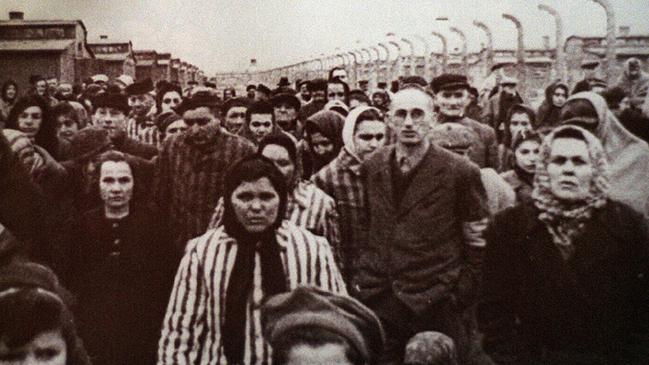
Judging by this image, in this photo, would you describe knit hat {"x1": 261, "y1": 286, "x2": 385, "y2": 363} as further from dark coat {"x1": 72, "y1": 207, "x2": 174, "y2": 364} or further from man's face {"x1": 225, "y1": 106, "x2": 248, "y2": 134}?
man's face {"x1": 225, "y1": 106, "x2": 248, "y2": 134}

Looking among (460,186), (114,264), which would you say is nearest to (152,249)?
(114,264)

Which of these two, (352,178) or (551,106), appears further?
(551,106)

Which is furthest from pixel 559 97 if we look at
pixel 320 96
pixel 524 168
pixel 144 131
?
pixel 144 131

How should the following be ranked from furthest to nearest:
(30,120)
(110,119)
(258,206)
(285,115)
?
(285,115)
(110,119)
(30,120)
(258,206)

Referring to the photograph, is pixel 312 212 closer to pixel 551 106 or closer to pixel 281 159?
pixel 281 159

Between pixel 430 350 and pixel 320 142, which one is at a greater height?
pixel 320 142

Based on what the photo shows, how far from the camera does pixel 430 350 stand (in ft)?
11.0

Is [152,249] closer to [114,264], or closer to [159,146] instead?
[114,264]

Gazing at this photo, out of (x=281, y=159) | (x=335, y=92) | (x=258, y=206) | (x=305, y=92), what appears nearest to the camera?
(x=258, y=206)

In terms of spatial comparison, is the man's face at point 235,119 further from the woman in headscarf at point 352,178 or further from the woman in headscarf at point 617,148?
the woman in headscarf at point 617,148

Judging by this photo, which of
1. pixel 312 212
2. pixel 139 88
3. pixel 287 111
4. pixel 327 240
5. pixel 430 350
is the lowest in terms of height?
pixel 430 350

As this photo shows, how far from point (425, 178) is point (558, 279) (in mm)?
677

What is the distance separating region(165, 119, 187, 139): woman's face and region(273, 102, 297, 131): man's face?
55cm

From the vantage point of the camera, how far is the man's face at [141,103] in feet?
13.0
